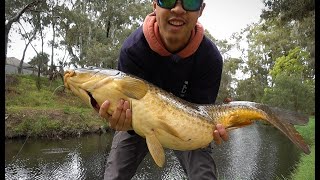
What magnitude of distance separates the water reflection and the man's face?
815cm

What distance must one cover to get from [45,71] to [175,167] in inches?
985

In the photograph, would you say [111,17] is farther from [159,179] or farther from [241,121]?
[241,121]

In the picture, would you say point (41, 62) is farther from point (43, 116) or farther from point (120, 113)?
point (120, 113)

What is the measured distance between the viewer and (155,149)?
2.61m

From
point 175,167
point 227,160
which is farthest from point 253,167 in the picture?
point 175,167

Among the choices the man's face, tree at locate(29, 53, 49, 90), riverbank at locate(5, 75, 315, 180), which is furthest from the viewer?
tree at locate(29, 53, 49, 90)

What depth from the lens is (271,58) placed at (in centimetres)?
5041

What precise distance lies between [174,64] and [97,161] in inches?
458

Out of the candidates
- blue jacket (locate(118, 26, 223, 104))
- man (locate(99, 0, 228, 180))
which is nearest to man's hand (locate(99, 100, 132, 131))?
man (locate(99, 0, 228, 180))

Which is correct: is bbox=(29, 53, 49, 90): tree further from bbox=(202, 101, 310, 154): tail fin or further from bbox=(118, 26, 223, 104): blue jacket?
bbox=(202, 101, 310, 154): tail fin

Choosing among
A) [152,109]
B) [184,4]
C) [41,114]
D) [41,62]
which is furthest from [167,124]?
[41,62]

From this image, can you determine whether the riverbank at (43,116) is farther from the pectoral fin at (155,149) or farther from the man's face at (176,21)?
the pectoral fin at (155,149)

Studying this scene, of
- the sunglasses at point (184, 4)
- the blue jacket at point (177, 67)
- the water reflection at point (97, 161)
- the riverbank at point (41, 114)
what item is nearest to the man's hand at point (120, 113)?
the blue jacket at point (177, 67)

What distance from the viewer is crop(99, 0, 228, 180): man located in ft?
9.67
